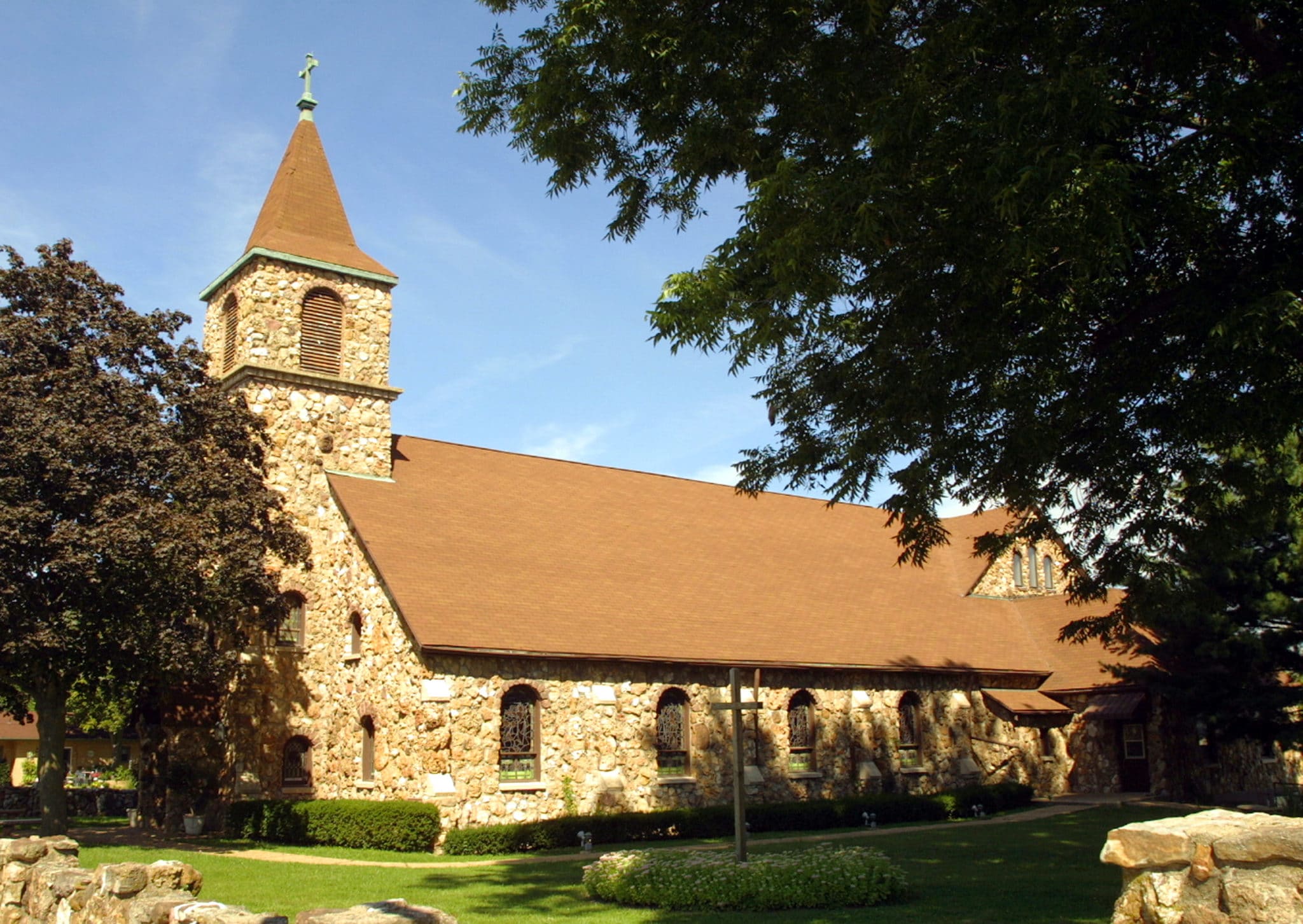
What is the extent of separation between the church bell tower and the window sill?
28.1ft

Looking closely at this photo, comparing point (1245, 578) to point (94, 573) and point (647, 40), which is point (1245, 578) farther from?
point (94, 573)

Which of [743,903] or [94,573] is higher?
[94,573]

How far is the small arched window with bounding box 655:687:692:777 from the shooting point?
2509 centimetres

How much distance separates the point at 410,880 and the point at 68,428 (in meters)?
10.5

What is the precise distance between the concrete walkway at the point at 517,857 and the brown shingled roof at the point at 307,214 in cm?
1411

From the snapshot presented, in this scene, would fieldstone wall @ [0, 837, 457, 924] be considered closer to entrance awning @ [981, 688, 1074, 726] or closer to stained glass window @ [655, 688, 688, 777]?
stained glass window @ [655, 688, 688, 777]

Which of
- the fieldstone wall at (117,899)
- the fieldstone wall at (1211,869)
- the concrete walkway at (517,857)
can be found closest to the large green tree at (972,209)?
the fieldstone wall at (1211,869)

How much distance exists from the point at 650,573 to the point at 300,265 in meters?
11.8

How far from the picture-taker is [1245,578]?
25.5 m

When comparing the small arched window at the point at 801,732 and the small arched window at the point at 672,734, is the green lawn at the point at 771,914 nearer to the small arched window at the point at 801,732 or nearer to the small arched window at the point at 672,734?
the small arched window at the point at 672,734

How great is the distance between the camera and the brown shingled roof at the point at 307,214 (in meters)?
28.8

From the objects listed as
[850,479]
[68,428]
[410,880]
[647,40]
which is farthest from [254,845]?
[647,40]

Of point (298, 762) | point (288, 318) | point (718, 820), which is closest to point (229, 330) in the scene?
point (288, 318)

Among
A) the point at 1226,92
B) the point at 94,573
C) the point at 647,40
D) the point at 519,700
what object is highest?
the point at 647,40
